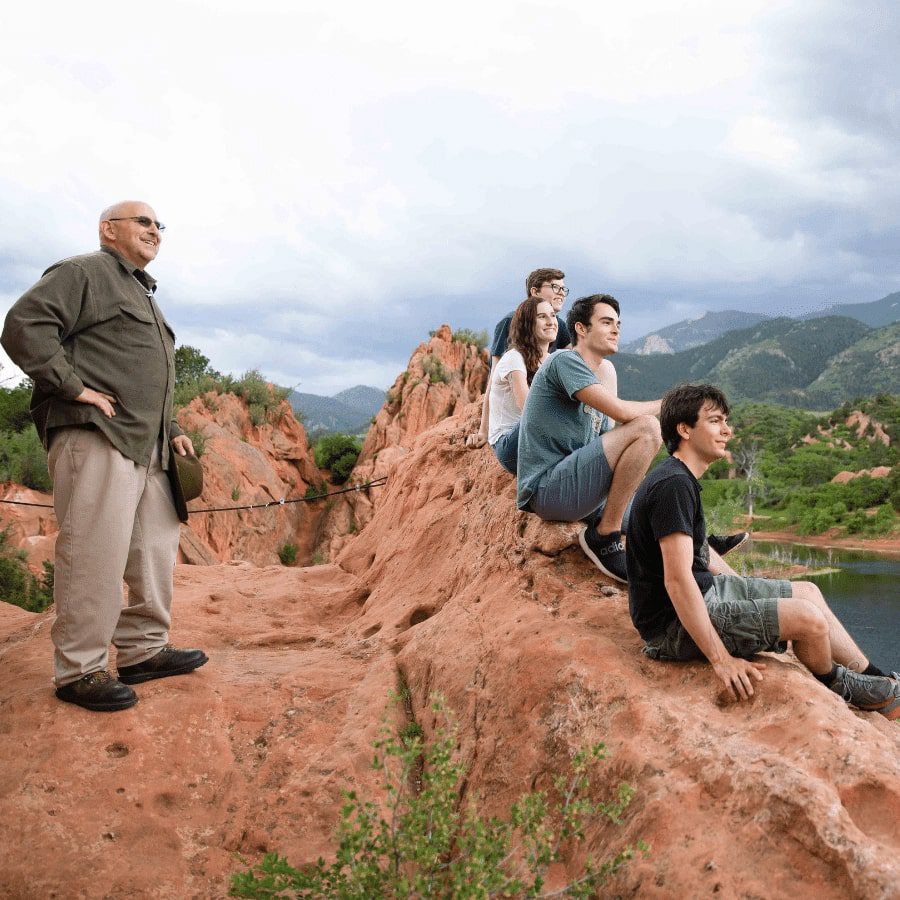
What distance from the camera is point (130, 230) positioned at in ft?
12.2

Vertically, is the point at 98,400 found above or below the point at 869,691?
above

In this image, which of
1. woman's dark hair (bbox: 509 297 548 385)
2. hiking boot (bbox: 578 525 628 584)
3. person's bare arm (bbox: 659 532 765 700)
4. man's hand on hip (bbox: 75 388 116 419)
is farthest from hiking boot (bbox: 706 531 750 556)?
man's hand on hip (bbox: 75 388 116 419)

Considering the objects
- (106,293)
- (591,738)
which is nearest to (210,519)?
(106,293)

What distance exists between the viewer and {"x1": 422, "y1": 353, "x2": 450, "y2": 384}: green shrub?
20047 mm

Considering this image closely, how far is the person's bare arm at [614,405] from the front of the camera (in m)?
Answer: 3.67

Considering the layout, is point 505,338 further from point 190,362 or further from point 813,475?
point 813,475

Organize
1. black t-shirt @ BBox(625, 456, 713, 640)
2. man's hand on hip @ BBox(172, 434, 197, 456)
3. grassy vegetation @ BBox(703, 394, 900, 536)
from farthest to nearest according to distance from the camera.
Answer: grassy vegetation @ BBox(703, 394, 900, 536) → man's hand on hip @ BBox(172, 434, 197, 456) → black t-shirt @ BBox(625, 456, 713, 640)

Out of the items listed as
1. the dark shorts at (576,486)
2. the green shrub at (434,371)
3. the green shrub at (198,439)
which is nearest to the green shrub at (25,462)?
the green shrub at (198,439)

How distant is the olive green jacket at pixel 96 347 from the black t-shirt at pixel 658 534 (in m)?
2.26

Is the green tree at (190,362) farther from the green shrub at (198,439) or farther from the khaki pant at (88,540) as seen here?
the khaki pant at (88,540)

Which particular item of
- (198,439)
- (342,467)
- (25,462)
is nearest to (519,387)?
(198,439)

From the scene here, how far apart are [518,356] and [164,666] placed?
2.72 metres

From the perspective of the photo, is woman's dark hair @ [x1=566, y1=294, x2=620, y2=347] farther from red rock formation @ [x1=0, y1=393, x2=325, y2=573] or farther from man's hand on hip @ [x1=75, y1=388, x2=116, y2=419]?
red rock formation @ [x1=0, y1=393, x2=325, y2=573]

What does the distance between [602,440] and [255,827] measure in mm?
2253
